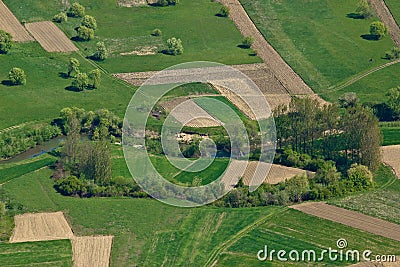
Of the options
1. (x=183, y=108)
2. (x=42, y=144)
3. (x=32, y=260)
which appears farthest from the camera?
(x=183, y=108)

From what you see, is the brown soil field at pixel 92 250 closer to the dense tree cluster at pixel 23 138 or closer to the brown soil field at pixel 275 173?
the brown soil field at pixel 275 173

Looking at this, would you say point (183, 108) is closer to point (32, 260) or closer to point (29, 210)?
point (29, 210)

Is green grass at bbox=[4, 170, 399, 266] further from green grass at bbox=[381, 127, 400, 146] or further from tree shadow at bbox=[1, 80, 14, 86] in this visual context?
tree shadow at bbox=[1, 80, 14, 86]

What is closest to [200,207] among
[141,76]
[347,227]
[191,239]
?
[191,239]

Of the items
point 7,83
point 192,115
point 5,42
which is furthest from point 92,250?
point 5,42

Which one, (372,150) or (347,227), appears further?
(372,150)

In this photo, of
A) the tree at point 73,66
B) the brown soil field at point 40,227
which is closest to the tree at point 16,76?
the tree at point 73,66

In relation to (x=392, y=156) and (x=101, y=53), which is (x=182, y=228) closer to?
(x=392, y=156)
